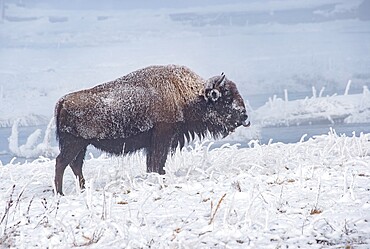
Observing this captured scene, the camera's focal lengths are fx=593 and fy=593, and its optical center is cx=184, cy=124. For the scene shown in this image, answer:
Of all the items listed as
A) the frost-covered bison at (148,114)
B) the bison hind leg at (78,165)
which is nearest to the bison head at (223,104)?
the frost-covered bison at (148,114)

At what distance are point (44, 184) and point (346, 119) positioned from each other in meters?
5.08

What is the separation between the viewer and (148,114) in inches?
239

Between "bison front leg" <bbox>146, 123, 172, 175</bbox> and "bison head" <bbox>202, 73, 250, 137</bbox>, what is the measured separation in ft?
1.82

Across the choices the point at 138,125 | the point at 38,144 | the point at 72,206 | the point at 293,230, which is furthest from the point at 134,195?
the point at 38,144

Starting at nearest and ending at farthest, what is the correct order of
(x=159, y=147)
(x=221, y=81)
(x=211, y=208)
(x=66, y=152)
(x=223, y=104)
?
(x=211, y=208) → (x=66, y=152) → (x=159, y=147) → (x=221, y=81) → (x=223, y=104)

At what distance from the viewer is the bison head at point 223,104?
20.9 ft

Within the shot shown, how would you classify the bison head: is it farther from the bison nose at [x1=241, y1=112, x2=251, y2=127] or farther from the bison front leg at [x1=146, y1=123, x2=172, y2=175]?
→ the bison front leg at [x1=146, y1=123, x2=172, y2=175]

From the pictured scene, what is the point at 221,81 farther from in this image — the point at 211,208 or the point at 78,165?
the point at 211,208

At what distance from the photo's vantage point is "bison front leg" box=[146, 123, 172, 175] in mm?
6141

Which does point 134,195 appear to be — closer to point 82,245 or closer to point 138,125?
point 138,125

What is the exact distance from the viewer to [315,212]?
13.9ft

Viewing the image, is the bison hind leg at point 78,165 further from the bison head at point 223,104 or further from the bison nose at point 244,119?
the bison nose at point 244,119

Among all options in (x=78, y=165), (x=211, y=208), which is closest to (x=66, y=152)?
(x=78, y=165)

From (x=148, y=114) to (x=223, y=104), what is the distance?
89cm
